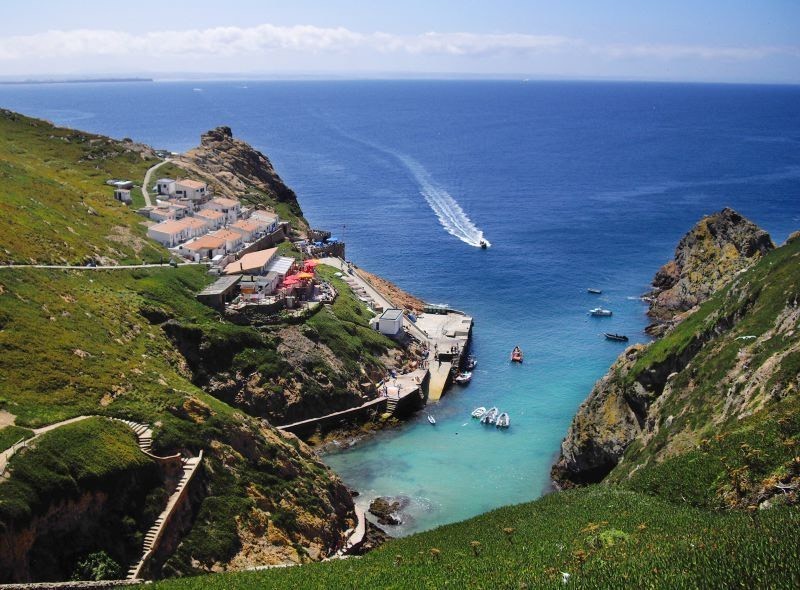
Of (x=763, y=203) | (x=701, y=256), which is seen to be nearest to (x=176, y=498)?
(x=701, y=256)

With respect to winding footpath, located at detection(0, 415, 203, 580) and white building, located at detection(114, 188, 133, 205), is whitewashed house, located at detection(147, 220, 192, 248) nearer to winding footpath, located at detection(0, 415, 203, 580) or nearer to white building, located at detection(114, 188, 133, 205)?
white building, located at detection(114, 188, 133, 205)

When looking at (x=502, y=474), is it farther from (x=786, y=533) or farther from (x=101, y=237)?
(x=101, y=237)

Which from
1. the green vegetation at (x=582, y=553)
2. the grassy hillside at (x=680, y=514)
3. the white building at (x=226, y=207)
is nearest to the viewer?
the green vegetation at (x=582, y=553)

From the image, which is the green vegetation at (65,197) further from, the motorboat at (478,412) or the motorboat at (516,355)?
the motorboat at (516,355)

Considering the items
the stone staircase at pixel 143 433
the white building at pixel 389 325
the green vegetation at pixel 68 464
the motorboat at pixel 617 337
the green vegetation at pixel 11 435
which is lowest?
the motorboat at pixel 617 337

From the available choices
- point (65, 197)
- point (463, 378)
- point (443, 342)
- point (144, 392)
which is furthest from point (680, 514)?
point (65, 197)

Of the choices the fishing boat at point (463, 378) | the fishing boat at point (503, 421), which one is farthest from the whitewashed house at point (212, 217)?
the fishing boat at point (503, 421)
